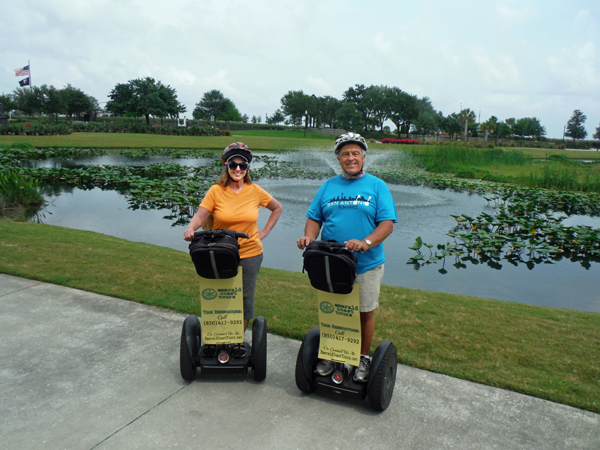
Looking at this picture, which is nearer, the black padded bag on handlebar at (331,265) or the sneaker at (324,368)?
the black padded bag on handlebar at (331,265)

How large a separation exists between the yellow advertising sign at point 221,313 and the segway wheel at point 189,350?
0.11 meters

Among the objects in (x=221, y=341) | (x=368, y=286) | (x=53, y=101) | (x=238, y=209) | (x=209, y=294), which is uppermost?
(x=53, y=101)

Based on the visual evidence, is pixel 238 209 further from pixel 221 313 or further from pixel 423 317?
pixel 423 317

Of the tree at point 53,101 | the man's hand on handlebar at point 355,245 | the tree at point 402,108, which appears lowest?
the man's hand on handlebar at point 355,245

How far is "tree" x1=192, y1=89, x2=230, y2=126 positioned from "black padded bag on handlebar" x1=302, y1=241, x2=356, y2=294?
335 ft

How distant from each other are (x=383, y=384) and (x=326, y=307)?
616 mm

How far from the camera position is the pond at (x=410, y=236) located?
6.93 meters

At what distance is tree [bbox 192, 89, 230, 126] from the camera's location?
101 m

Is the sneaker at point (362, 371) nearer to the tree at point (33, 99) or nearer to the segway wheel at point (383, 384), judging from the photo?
A: the segway wheel at point (383, 384)

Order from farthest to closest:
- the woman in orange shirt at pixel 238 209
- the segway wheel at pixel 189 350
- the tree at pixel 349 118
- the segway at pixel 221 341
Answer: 1. the tree at pixel 349 118
2. the woman in orange shirt at pixel 238 209
3. the segway wheel at pixel 189 350
4. the segway at pixel 221 341

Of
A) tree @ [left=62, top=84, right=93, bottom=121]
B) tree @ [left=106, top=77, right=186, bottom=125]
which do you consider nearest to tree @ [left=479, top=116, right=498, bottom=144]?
tree @ [left=106, top=77, right=186, bottom=125]

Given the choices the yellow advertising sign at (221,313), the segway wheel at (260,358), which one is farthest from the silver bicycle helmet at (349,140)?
the segway wheel at (260,358)

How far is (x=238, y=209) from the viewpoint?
334 centimetres

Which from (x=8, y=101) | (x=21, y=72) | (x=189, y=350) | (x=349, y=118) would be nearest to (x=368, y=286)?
(x=189, y=350)
